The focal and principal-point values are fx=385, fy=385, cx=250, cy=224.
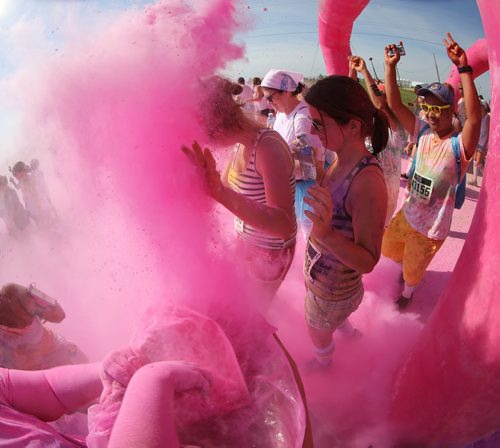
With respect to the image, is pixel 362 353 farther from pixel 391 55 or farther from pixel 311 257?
pixel 391 55

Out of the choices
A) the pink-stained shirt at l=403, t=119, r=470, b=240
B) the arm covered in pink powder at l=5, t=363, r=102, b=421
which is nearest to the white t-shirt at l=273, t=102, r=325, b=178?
the pink-stained shirt at l=403, t=119, r=470, b=240

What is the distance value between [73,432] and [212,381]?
2.54 feet

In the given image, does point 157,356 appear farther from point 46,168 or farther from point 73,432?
point 73,432

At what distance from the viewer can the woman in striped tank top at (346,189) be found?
1.16 metres

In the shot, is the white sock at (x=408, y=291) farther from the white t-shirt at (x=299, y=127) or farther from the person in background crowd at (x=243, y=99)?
the person in background crowd at (x=243, y=99)

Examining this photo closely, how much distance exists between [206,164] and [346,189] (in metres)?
0.46

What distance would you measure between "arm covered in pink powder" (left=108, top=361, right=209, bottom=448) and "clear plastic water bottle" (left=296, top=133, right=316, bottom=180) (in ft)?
5.57

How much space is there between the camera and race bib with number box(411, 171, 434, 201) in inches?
76.2

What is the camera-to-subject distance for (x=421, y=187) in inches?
77.9

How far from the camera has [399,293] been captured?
7.77 ft

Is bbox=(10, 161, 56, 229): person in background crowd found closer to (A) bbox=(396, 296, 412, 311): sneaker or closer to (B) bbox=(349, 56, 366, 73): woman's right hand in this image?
(A) bbox=(396, 296, 412, 311): sneaker

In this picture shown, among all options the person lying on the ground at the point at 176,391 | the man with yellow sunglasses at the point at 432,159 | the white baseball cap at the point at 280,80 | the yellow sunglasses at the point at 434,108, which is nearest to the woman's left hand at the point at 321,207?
the person lying on the ground at the point at 176,391

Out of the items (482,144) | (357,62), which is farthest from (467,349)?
(482,144)

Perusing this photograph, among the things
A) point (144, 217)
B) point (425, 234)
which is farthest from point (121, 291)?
point (425, 234)
